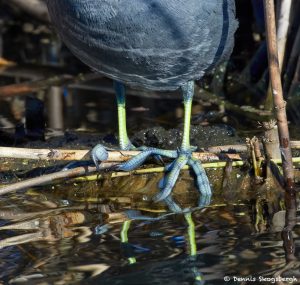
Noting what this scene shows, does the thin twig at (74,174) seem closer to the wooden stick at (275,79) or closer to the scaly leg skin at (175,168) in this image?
the scaly leg skin at (175,168)

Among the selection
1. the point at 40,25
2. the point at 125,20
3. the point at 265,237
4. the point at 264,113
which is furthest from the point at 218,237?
the point at 40,25

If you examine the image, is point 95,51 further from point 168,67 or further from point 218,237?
point 218,237

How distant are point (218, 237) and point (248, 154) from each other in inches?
27.6

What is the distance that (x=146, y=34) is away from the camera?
11.2 ft

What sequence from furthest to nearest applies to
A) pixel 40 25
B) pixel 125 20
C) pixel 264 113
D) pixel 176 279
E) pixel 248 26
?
pixel 40 25, pixel 248 26, pixel 264 113, pixel 125 20, pixel 176 279

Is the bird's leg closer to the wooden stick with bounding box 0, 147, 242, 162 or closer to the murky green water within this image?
the wooden stick with bounding box 0, 147, 242, 162

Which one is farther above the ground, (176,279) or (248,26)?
(248,26)

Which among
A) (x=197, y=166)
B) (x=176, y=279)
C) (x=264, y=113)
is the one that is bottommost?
(x=176, y=279)

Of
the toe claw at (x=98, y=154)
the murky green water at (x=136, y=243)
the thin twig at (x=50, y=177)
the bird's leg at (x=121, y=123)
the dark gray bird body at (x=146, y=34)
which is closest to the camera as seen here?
the murky green water at (x=136, y=243)

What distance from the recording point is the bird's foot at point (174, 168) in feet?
12.0

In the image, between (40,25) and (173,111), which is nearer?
(173,111)

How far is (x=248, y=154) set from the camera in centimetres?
374

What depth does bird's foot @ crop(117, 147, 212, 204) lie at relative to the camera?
3662 millimetres

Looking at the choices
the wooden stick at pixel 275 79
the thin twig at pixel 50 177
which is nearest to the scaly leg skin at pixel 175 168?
the thin twig at pixel 50 177
